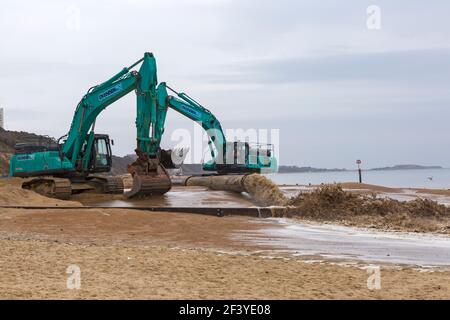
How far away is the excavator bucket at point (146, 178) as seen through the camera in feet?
68.0

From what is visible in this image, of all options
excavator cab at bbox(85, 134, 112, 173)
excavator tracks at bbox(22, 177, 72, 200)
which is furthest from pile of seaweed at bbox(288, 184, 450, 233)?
excavator cab at bbox(85, 134, 112, 173)

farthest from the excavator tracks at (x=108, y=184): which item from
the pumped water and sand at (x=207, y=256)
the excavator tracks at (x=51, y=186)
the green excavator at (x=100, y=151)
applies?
the pumped water and sand at (x=207, y=256)

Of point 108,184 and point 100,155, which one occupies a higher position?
point 100,155

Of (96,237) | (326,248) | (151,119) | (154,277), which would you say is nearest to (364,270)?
(326,248)

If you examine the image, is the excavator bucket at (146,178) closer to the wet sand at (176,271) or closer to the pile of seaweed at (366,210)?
the pile of seaweed at (366,210)

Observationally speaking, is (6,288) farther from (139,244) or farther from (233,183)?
(233,183)

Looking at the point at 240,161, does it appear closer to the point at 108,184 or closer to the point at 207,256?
the point at 108,184

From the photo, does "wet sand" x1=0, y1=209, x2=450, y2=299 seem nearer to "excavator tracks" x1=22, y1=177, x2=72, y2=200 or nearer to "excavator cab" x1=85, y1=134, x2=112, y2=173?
"excavator tracks" x1=22, y1=177, x2=72, y2=200

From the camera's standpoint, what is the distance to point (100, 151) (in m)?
24.4

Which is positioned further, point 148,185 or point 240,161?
point 240,161

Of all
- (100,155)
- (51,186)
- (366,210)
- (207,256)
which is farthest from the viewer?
(100,155)

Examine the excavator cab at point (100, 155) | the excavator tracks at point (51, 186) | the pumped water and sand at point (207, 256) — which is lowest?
the pumped water and sand at point (207, 256)

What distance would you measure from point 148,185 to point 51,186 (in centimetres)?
451

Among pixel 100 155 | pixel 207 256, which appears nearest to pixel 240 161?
pixel 100 155
